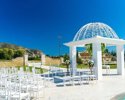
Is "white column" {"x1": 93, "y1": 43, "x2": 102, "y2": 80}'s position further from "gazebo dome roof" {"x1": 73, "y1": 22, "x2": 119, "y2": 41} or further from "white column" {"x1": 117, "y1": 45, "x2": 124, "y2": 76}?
"white column" {"x1": 117, "y1": 45, "x2": 124, "y2": 76}

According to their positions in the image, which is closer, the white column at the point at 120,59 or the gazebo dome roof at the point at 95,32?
the white column at the point at 120,59

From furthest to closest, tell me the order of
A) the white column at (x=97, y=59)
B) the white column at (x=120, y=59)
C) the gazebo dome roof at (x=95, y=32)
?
the gazebo dome roof at (x=95, y=32) < the white column at (x=120, y=59) < the white column at (x=97, y=59)

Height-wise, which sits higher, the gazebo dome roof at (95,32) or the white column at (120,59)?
the gazebo dome roof at (95,32)

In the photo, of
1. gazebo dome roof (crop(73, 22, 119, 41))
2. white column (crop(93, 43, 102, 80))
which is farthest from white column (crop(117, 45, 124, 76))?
white column (crop(93, 43, 102, 80))

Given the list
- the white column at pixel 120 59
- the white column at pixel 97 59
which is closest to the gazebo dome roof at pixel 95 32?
the white column at pixel 120 59

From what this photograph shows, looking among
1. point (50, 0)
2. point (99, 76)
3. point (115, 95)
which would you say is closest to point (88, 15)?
point (50, 0)

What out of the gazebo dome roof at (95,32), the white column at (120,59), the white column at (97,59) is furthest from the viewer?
the gazebo dome roof at (95,32)

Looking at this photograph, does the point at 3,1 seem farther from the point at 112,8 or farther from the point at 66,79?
the point at 66,79

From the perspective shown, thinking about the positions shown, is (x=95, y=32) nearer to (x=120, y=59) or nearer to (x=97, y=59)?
(x=120, y=59)

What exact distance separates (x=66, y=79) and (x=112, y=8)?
38360 mm

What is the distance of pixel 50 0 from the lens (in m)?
58.1

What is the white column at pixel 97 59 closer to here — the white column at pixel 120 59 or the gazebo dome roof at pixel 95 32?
the gazebo dome roof at pixel 95 32

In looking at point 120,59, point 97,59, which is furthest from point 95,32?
point 97,59

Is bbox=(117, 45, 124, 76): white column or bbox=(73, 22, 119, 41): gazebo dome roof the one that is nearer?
bbox=(117, 45, 124, 76): white column
